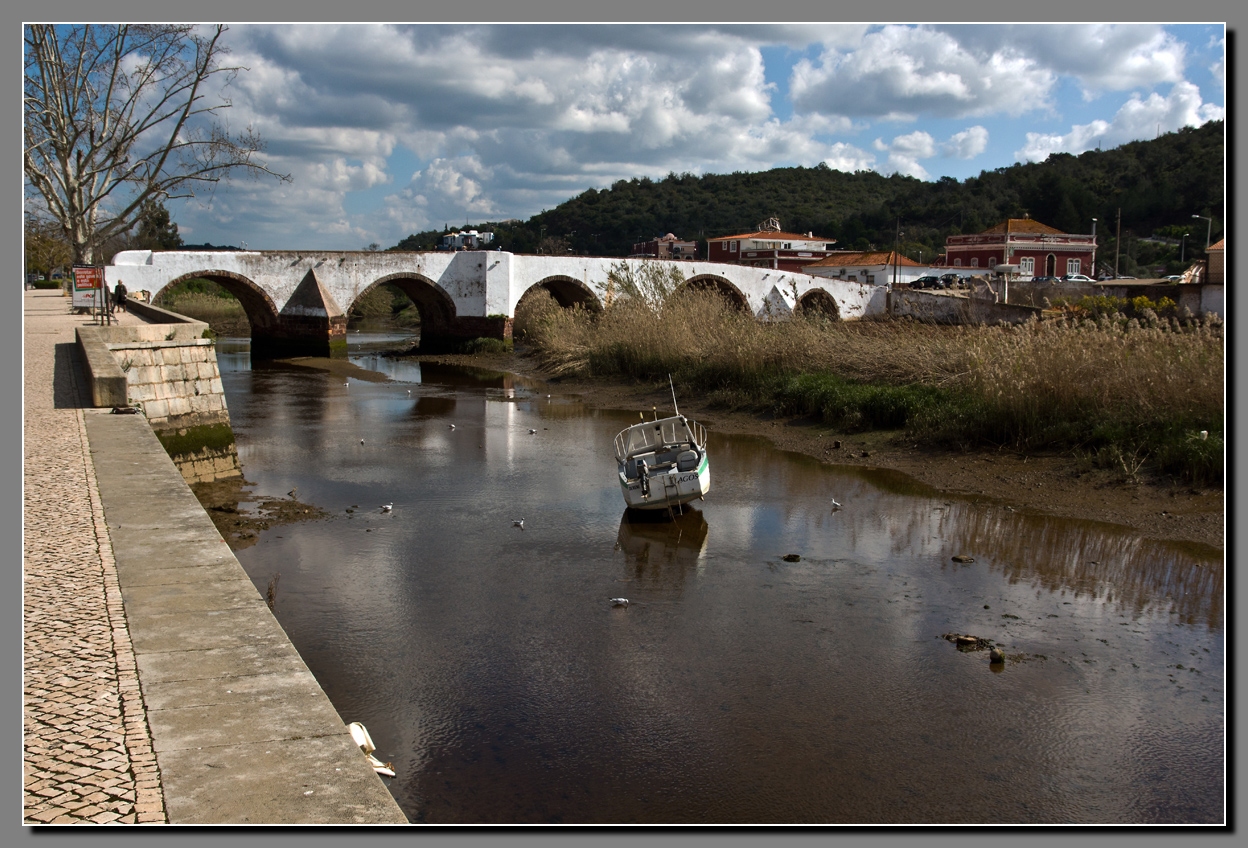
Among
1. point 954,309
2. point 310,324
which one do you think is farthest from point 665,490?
point 954,309

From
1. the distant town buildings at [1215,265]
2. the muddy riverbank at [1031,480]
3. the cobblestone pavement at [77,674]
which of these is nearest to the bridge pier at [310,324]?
the muddy riverbank at [1031,480]

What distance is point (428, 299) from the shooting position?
123ft

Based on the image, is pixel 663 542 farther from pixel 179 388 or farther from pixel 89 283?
pixel 89 283

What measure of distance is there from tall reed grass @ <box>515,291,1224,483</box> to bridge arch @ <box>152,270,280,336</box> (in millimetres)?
13751

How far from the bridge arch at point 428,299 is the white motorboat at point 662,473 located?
75.5ft

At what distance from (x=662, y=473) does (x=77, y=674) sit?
843cm

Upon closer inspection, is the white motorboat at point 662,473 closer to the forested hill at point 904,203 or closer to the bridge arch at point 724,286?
the bridge arch at point 724,286

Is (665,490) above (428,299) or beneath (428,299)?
beneath

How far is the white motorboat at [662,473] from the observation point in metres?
12.0

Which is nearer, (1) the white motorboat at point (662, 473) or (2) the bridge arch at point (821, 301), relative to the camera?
(1) the white motorboat at point (662, 473)

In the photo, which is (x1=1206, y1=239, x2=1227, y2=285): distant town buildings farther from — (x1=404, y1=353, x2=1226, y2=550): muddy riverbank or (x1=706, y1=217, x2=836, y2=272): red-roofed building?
(x1=706, y1=217, x2=836, y2=272): red-roofed building

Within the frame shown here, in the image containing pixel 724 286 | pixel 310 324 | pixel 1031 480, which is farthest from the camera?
pixel 724 286

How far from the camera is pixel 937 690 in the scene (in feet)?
24.0

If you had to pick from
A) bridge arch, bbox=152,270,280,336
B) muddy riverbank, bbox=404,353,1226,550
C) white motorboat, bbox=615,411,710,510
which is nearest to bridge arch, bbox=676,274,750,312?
bridge arch, bbox=152,270,280,336
